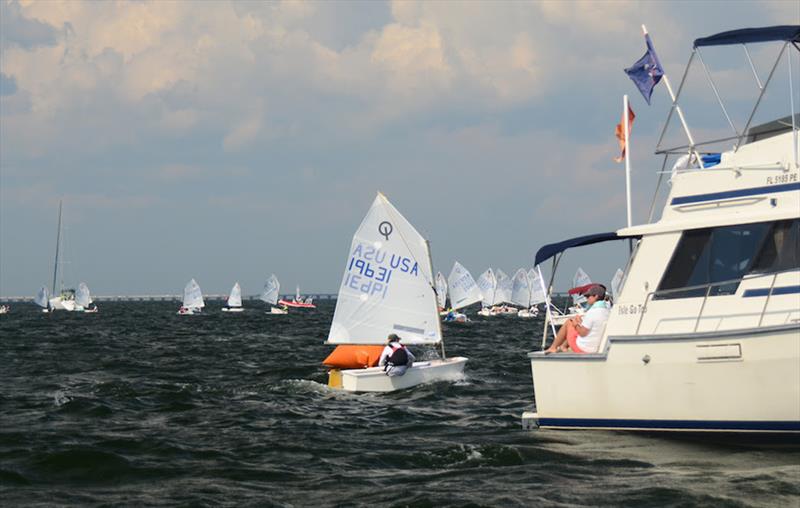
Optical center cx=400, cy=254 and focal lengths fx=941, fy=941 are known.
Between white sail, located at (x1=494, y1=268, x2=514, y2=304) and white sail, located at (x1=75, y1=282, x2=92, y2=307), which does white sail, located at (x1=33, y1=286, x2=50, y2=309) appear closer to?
white sail, located at (x1=75, y1=282, x2=92, y2=307)

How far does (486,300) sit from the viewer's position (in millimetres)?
111875

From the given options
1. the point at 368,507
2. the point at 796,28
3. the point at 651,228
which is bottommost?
the point at 368,507

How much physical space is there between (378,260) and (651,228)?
13352 mm

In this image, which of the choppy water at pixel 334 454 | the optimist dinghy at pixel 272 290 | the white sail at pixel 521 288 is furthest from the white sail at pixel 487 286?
the choppy water at pixel 334 454

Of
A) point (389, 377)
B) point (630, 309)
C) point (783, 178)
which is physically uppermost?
point (783, 178)

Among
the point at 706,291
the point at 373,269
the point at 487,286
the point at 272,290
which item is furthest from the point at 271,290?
the point at 706,291

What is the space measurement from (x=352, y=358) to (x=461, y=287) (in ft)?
224

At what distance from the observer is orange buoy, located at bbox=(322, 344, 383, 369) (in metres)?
25.0

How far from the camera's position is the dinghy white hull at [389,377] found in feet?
78.2

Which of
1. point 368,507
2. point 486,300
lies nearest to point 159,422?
point 368,507

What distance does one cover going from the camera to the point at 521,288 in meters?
109

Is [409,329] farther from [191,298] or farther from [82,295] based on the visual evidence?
[82,295]

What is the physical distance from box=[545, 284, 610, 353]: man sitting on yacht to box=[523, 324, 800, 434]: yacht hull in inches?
22.2

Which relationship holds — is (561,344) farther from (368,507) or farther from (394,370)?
(394,370)
